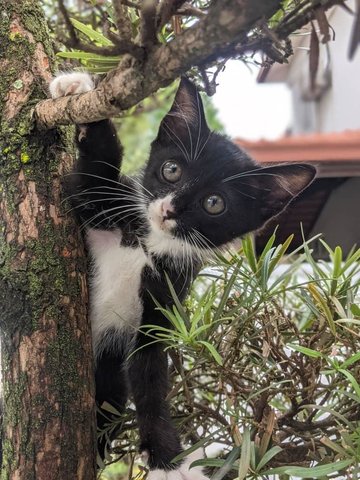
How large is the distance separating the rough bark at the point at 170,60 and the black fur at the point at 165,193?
29 centimetres

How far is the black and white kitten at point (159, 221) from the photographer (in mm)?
1202

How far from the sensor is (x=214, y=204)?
128cm

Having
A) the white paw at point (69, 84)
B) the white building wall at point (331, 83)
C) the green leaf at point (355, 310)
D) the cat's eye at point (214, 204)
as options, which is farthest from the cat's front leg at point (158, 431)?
the white building wall at point (331, 83)

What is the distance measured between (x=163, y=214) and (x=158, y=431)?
1.62 feet

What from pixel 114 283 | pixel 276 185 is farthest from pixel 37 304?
pixel 276 185

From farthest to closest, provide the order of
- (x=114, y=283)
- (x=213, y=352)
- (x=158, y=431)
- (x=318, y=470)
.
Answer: (x=114, y=283) → (x=158, y=431) → (x=213, y=352) → (x=318, y=470)

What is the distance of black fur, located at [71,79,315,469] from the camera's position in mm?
1194

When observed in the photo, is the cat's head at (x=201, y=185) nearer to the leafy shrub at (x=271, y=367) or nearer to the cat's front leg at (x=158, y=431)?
the leafy shrub at (x=271, y=367)

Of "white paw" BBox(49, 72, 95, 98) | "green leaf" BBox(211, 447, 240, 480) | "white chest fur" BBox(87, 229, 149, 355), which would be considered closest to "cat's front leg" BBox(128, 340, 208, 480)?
"white chest fur" BBox(87, 229, 149, 355)

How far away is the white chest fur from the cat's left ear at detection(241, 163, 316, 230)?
32cm

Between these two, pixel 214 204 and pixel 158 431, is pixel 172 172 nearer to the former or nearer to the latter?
pixel 214 204

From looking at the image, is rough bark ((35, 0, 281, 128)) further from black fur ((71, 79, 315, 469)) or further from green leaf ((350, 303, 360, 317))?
green leaf ((350, 303, 360, 317))

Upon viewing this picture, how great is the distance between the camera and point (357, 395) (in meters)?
0.88

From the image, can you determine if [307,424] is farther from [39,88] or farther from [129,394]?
[39,88]
